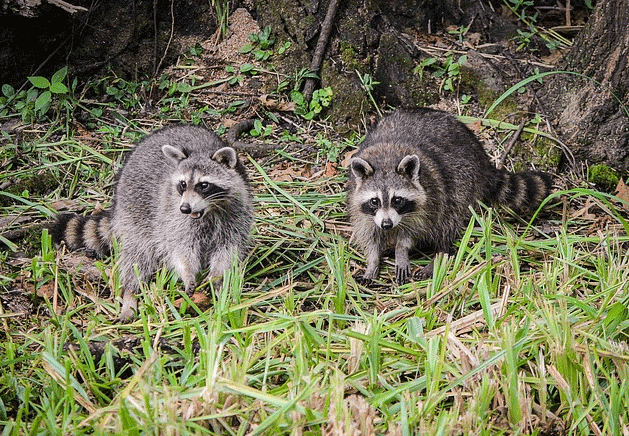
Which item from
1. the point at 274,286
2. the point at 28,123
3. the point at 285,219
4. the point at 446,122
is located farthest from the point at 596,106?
the point at 28,123

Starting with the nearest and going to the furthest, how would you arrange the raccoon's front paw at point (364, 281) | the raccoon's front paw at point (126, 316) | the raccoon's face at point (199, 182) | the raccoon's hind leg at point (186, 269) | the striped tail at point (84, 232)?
the raccoon's front paw at point (126, 316) → the raccoon's face at point (199, 182) → the raccoon's hind leg at point (186, 269) → the striped tail at point (84, 232) → the raccoon's front paw at point (364, 281)

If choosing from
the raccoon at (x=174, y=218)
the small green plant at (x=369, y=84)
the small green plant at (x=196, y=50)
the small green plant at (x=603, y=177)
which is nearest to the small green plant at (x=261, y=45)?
the small green plant at (x=196, y=50)

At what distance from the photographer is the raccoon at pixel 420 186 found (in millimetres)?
4660

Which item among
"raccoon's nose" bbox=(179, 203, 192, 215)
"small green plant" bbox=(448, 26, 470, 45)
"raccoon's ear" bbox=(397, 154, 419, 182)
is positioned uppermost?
"small green plant" bbox=(448, 26, 470, 45)

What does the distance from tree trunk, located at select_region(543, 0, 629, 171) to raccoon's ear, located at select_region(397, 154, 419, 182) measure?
1.39 metres

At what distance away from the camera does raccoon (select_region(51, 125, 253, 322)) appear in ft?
14.1

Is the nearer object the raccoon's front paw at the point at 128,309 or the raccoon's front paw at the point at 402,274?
the raccoon's front paw at the point at 128,309

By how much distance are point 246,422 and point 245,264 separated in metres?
1.51

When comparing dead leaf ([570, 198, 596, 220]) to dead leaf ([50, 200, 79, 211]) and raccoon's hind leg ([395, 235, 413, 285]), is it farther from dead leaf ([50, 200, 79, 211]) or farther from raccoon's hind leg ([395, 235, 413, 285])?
dead leaf ([50, 200, 79, 211])

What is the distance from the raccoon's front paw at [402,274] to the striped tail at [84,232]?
5.55 feet

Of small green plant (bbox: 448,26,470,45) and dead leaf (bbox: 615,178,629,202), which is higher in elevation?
small green plant (bbox: 448,26,470,45)

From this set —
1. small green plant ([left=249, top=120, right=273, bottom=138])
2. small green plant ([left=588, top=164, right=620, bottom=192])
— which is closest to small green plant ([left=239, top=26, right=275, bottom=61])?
small green plant ([left=249, top=120, right=273, bottom=138])

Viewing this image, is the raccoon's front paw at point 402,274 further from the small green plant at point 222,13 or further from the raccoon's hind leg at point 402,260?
the small green plant at point 222,13

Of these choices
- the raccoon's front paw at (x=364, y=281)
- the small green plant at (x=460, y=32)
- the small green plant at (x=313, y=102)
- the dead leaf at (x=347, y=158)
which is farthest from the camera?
the small green plant at (x=460, y=32)
